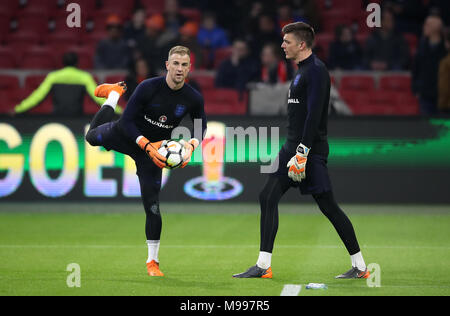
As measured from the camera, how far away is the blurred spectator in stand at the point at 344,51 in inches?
702

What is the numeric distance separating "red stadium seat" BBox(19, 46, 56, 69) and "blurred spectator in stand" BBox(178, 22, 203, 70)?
3061mm

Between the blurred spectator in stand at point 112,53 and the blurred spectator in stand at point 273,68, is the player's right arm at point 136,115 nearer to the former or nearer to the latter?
the blurred spectator in stand at point 273,68

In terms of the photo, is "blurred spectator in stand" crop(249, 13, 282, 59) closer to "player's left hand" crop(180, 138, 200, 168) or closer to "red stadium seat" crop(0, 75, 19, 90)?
"red stadium seat" crop(0, 75, 19, 90)

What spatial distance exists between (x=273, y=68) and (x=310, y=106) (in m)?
8.56

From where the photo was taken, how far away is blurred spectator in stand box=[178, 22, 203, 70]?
17.6 metres

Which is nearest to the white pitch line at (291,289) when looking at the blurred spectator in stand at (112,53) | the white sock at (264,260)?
the white sock at (264,260)

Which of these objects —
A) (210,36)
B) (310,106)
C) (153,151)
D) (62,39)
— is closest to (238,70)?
(210,36)

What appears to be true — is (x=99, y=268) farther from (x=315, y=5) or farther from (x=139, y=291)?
(x=315, y=5)

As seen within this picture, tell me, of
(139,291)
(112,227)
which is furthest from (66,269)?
(112,227)

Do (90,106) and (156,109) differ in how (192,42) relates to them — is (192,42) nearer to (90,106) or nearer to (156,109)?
(90,106)

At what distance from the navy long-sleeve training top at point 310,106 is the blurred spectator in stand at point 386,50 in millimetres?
10492

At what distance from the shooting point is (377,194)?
47.6ft

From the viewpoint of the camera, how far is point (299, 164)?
776 centimetres

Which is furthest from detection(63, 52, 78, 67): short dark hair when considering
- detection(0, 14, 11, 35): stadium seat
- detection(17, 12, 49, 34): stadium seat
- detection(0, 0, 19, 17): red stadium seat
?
detection(0, 0, 19, 17): red stadium seat
